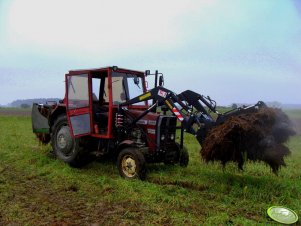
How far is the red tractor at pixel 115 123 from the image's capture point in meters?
8.53

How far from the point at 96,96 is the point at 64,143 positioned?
149 cm

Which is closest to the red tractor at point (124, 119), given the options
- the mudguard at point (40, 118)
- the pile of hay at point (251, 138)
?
the pile of hay at point (251, 138)

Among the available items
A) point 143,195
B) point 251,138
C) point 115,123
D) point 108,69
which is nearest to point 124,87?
point 108,69

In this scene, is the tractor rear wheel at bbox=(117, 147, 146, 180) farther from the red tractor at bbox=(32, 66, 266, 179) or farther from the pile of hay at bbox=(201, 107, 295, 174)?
the pile of hay at bbox=(201, 107, 295, 174)

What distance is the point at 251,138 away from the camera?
6816 mm

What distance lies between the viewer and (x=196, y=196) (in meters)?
6.76

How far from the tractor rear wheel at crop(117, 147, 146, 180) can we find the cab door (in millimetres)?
1331

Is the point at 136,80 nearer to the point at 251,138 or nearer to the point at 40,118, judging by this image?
the point at 40,118

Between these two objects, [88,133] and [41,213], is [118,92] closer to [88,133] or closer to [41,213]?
[88,133]

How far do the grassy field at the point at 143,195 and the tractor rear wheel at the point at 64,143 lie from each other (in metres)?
0.27

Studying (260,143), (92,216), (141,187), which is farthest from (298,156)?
(92,216)

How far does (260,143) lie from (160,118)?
2.47 metres

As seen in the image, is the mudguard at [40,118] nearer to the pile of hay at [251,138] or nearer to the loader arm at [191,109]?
the loader arm at [191,109]

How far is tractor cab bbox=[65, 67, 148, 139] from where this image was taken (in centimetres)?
916
